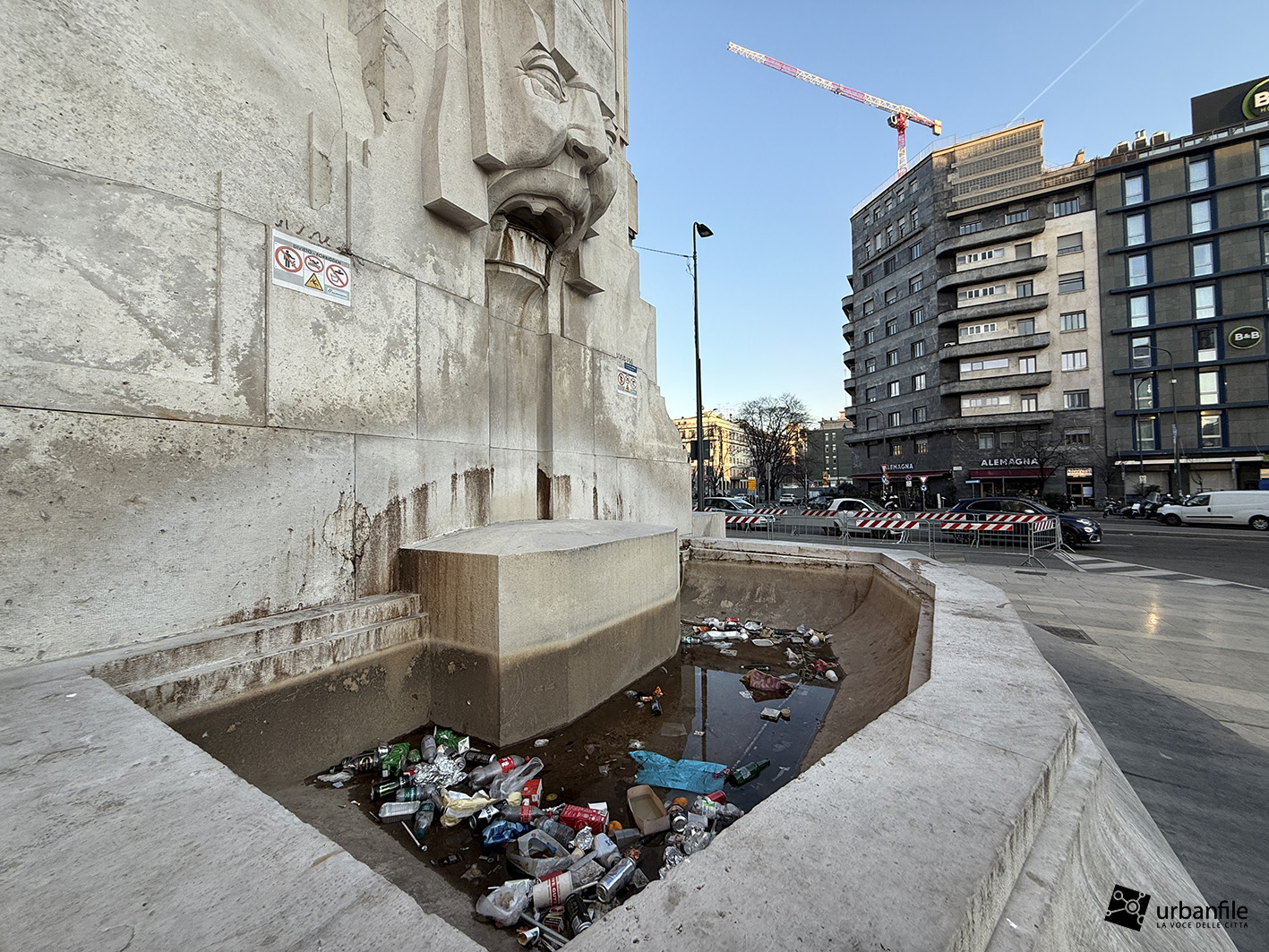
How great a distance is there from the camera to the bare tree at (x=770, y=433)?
51.2 meters

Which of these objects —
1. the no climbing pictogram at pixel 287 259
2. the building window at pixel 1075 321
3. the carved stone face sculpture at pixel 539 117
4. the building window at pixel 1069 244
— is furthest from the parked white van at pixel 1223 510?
the no climbing pictogram at pixel 287 259

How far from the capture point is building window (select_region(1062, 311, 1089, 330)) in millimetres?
39844

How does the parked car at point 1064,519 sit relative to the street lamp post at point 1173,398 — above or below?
below

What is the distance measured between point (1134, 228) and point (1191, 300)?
22.2 ft

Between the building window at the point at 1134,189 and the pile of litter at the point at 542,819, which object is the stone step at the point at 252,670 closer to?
the pile of litter at the point at 542,819

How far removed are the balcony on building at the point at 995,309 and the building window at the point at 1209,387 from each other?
1158cm

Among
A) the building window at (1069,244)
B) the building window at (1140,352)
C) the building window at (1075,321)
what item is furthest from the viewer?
the building window at (1069,244)

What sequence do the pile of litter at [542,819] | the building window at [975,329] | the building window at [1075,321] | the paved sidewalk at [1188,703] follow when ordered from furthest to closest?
the building window at [975,329] < the building window at [1075,321] < the paved sidewalk at [1188,703] < the pile of litter at [542,819]

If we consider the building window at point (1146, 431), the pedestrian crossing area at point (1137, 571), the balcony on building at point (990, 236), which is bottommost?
the pedestrian crossing area at point (1137, 571)

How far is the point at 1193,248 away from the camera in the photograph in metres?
37.8

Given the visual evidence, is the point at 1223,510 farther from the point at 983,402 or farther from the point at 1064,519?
the point at 983,402

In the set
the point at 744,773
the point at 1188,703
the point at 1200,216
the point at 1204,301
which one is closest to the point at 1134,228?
the point at 1200,216

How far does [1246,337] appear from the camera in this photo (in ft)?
119

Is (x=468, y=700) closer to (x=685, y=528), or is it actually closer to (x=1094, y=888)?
(x=1094, y=888)
